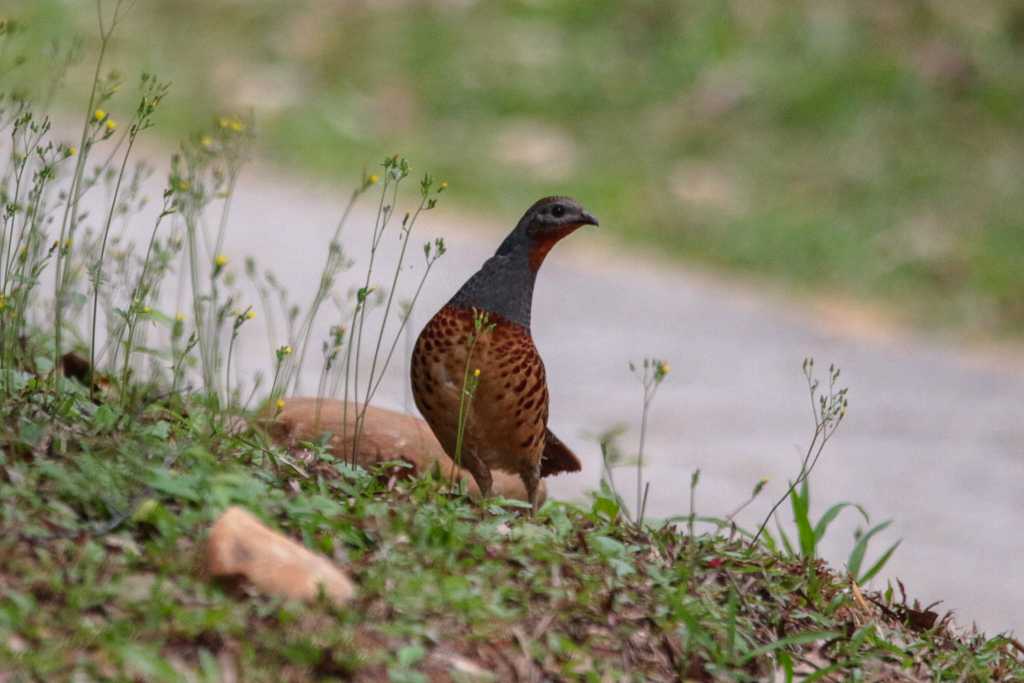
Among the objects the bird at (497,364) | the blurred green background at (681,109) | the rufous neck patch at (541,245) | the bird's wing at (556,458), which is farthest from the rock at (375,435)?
the blurred green background at (681,109)

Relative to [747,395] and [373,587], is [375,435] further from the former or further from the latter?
[747,395]

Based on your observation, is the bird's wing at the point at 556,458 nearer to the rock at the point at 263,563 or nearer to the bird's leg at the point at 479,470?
the bird's leg at the point at 479,470

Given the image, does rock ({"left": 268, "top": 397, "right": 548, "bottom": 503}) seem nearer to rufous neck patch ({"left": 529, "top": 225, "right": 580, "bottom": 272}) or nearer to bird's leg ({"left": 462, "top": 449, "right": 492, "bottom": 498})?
bird's leg ({"left": 462, "top": 449, "right": 492, "bottom": 498})

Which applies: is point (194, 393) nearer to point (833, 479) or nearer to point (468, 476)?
point (468, 476)

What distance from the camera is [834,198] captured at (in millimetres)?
11383

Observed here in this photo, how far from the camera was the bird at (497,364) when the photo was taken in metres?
4.14

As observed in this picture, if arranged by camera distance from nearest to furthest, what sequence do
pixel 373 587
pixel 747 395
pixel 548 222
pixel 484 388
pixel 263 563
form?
pixel 263 563
pixel 373 587
pixel 484 388
pixel 548 222
pixel 747 395

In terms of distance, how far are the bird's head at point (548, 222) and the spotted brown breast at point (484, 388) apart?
236mm

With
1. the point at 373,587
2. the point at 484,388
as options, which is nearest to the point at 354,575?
the point at 373,587

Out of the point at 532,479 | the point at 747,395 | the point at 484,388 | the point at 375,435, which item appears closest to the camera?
the point at 484,388

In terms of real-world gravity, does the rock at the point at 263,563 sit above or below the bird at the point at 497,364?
below

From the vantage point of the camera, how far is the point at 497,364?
4145 millimetres

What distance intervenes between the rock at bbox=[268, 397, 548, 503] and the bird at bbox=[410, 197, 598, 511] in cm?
Result: 19

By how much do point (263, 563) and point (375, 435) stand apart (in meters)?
1.52
